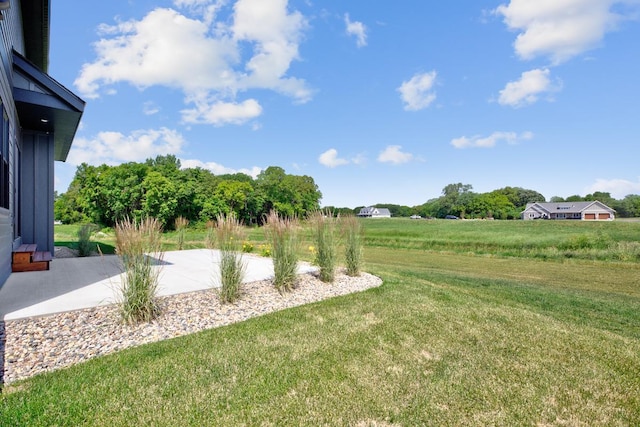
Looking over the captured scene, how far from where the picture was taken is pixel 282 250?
5.01 m

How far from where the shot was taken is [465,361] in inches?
112

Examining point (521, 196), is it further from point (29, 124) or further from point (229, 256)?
point (29, 124)

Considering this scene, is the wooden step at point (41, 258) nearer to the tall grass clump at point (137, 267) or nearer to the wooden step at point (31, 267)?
the wooden step at point (31, 267)

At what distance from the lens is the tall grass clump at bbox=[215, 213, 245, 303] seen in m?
4.25

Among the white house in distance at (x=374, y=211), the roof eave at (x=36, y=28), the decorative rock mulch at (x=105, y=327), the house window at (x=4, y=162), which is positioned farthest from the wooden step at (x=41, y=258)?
the white house in distance at (x=374, y=211)

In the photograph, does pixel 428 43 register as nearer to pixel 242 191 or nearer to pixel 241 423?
pixel 241 423

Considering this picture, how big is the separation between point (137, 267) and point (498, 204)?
237 feet

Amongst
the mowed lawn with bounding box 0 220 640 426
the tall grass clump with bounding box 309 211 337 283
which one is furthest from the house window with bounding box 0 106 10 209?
the tall grass clump with bounding box 309 211 337 283

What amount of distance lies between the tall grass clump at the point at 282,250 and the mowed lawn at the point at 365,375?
0.75 m

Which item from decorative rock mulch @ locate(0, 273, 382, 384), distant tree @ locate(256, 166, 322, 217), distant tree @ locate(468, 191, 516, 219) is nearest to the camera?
decorative rock mulch @ locate(0, 273, 382, 384)

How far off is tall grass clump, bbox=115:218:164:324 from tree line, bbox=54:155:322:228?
20.3 m

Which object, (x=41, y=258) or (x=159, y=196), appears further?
(x=159, y=196)

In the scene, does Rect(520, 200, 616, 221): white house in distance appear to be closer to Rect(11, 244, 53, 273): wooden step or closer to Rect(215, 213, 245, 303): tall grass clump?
Rect(215, 213, 245, 303): tall grass clump

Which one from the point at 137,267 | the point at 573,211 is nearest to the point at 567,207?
the point at 573,211
